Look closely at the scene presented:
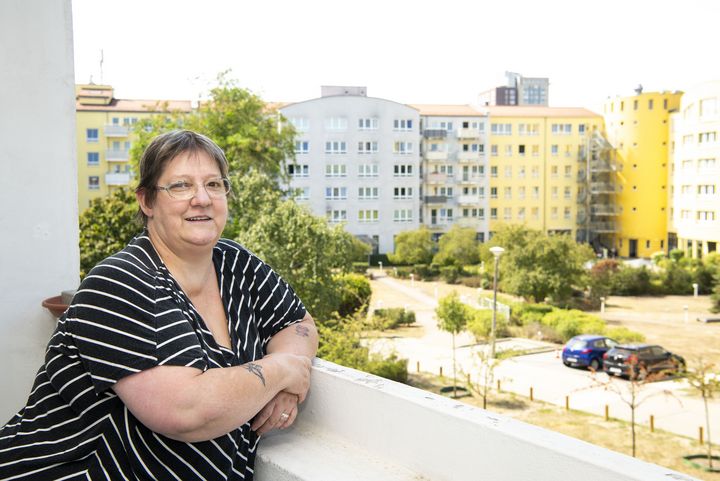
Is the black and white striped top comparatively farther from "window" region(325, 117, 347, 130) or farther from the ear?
"window" region(325, 117, 347, 130)

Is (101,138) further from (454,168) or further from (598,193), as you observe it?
(598,193)

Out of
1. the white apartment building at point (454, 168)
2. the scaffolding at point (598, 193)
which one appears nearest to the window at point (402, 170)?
the white apartment building at point (454, 168)

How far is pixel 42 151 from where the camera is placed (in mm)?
2998

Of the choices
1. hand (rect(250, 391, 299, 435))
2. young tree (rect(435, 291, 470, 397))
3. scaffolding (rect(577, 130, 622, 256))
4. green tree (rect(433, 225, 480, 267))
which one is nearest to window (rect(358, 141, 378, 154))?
green tree (rect(433, 225, 480, 267))

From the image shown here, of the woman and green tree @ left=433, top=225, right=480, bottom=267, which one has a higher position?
the woman

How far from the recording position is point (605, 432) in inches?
515

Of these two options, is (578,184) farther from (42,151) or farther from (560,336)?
(42,151)

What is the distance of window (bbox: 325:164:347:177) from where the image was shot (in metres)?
44.1

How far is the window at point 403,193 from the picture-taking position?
4566cm

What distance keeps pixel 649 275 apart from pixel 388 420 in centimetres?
3703

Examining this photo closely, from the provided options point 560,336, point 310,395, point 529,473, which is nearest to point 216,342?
point 310,395

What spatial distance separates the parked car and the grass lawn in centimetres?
365

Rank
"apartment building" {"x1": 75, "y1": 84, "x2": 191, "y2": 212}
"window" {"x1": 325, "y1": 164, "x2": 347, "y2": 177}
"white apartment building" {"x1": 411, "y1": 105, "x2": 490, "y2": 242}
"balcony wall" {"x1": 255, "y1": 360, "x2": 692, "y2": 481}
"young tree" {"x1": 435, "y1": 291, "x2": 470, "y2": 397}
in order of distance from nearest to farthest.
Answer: "balcony wall" {"x1": 255, "y1": 360, "x2": 692, "y2": 481} < "young tree" {"x1": 435, "y1": 291, "x2": 470, "y2": 397} < "apartment building" {"x1": 75, "y1": 84, "x2": 191, "y2": 212} < "window" {"x1": 325, "y1": 164, "x2": 347, "y2": 177} < "white apartment building" {"x1": 411, "y1": 105, "x2": 490, "y2": 242}

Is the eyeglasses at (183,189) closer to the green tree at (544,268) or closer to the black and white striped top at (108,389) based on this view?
the black and white striped top at (108,389)
